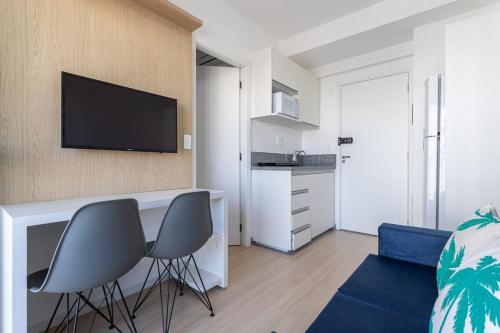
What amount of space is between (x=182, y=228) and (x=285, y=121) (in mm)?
2301

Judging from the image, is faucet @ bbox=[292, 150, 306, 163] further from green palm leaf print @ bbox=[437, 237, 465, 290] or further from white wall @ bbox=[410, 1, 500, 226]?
green palm leaf print @ bbox=[437, 237, 465, 290]

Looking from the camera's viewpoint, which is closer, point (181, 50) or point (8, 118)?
point (8, 118)

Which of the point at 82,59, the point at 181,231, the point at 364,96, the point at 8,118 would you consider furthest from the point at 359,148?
the point at 8,118

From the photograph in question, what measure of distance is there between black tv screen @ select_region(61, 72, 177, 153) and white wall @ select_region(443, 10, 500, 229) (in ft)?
6.77

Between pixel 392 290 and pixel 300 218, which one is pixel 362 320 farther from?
pixel 300 218

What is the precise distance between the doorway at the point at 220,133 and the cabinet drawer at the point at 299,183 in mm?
670

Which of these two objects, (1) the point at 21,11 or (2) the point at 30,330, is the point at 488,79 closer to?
(1) the point at 21,11

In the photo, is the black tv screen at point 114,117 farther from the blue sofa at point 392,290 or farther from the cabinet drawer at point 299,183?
the blue sofa at point 392,290

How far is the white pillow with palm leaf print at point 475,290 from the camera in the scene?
0.49 m

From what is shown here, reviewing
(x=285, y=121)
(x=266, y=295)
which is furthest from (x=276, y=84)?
(x=266, y=295)

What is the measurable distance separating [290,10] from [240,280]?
2814mm

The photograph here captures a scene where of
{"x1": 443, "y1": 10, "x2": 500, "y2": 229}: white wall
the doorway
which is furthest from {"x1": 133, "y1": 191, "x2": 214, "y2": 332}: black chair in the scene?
{"x1": 443, "y1": 10, "x2": 500, "y2": 229}: white wall

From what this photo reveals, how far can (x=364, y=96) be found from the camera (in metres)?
3.42

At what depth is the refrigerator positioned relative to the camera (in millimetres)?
1896
